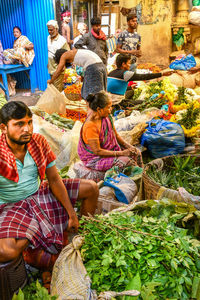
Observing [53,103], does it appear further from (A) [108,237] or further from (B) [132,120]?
(A) [108,237]

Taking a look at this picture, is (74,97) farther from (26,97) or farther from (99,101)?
(26,97)

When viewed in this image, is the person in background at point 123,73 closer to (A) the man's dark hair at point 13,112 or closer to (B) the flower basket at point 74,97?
(B) the flower basket at point 74,97

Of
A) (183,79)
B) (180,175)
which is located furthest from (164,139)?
(183,79)

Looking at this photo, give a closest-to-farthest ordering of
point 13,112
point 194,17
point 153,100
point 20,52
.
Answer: point 13,112 < point 153,100 < point 20,52 < point 194,17

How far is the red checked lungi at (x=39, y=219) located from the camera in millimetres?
1922

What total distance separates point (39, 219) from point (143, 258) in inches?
31.5

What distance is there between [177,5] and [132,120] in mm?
6895

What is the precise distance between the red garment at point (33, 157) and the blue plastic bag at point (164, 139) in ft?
6.84

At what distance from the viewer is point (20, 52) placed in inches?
332

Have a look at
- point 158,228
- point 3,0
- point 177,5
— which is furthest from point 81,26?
point 158,228

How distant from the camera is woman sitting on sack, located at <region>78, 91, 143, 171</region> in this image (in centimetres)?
305

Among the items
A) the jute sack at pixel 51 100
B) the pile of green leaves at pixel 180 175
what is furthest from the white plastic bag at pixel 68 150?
the pile of green leaves at pixel 180 175

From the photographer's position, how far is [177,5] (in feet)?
30.8

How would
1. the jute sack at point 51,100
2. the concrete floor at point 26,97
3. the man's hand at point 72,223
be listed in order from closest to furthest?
the man's hand at point 72,223 → the jute sack at point 51,100 → the concrete floor at point 26,97
